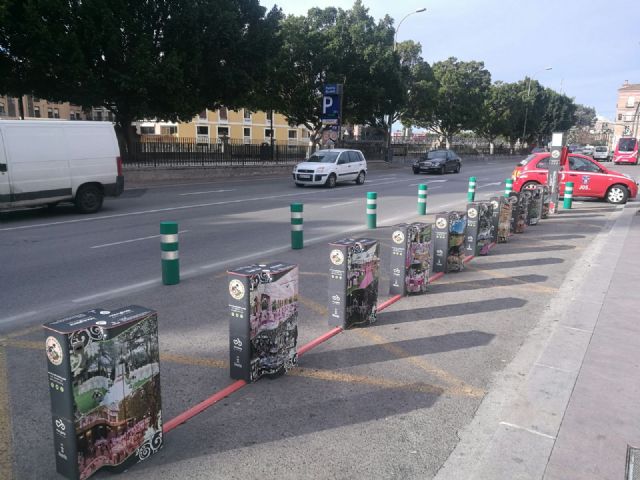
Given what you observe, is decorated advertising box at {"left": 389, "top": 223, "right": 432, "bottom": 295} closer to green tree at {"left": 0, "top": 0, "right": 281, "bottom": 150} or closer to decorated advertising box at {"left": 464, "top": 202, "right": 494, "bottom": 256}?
decorated advertising box at {"left": 464, "top": 202, "right": 494, "bottom": 256}

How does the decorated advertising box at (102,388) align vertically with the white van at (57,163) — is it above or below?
below

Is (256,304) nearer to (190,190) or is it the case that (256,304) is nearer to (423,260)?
(423,260)

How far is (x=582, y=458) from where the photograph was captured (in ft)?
10.2

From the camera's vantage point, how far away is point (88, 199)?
13492mm

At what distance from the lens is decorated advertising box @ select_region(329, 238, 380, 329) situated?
5.09 meters

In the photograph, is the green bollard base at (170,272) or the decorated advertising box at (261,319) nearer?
the decorated advertising box at (261,319)

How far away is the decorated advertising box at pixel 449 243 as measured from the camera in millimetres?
7554

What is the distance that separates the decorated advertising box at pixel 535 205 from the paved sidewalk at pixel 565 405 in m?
6.61

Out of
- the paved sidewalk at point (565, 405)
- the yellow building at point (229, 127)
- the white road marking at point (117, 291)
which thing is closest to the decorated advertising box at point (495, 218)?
the paved sidewalk at point (565, 405)

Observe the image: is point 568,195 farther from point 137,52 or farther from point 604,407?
point 137,52

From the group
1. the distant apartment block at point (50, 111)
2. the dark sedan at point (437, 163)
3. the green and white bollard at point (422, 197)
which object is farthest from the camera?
Result: the distant apartment block at point (50, 111)

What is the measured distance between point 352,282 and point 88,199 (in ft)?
34.8

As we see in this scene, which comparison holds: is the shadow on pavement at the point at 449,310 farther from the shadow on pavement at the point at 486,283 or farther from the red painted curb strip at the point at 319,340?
the shadow on pavement at the point at 486,283

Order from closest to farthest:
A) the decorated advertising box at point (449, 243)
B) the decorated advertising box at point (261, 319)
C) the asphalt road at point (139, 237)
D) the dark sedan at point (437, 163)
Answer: the decorated advertising box at point (261, 319)
the asphalt road at point (139, 237)
the decorated advertising box at point (449, 243)
the dark sedan at point (437, 163)
